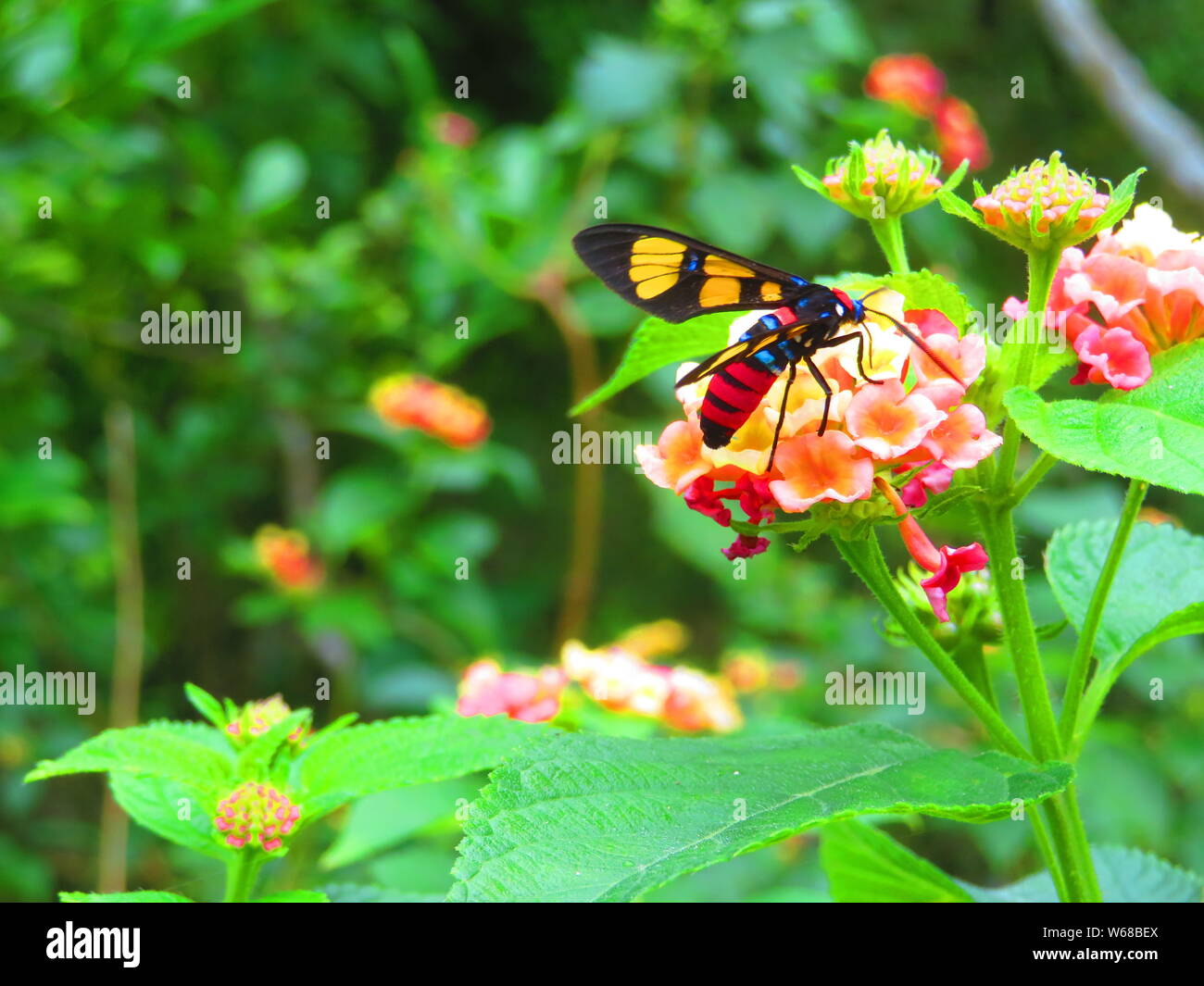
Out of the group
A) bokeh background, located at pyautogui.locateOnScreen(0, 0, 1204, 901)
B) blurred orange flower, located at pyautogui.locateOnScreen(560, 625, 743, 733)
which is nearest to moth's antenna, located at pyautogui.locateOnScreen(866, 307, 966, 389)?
Result: blurred orange flower, located at pyautogui.locateOnScreen(560, 625, 743, 733)

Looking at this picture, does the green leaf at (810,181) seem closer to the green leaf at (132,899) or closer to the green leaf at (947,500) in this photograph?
the green leaf at (947,500)

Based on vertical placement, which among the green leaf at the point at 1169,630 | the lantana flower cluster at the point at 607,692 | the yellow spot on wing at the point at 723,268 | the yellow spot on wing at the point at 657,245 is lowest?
the lantana flower cluster at the point at 607,692

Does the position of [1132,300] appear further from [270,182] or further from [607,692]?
[270,182]

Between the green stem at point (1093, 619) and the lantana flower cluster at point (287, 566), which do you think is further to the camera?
the lantana flower cluster at point (287, 566)

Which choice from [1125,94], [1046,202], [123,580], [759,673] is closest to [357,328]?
[123,580]

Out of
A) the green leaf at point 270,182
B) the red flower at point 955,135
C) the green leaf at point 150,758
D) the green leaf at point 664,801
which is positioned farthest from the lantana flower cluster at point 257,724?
the red flower at point 955,135

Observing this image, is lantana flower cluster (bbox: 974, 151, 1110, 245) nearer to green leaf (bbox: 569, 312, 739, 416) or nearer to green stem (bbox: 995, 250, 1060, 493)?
green stem (bbox: 995, 250, 1060, 493)
